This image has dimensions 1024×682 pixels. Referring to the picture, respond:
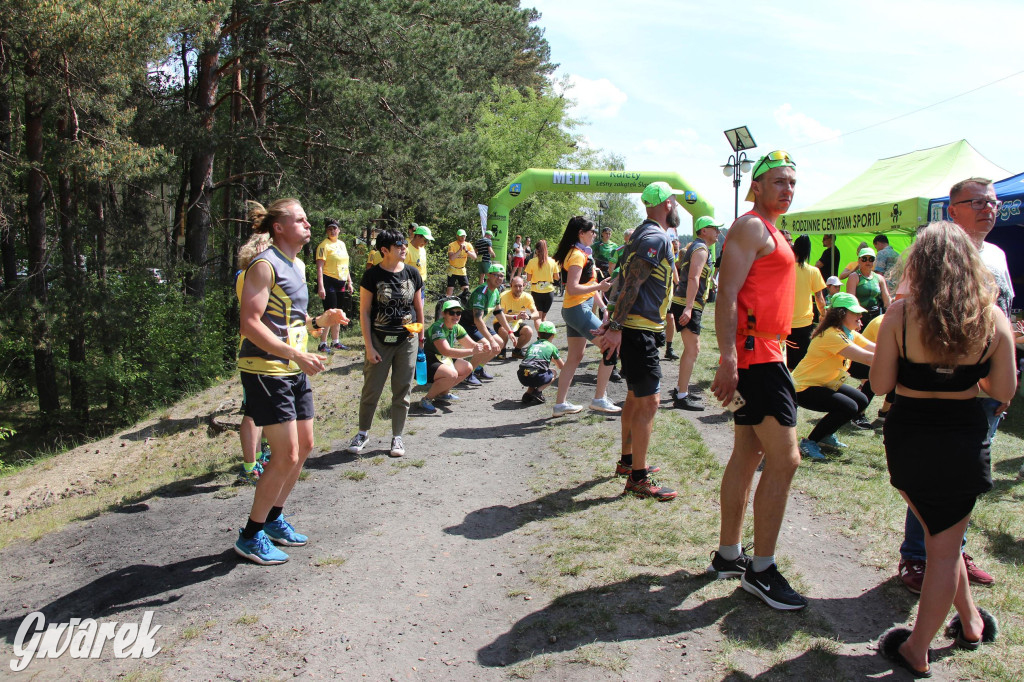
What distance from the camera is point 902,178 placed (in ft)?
42.7

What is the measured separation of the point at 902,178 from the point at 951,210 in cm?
1111

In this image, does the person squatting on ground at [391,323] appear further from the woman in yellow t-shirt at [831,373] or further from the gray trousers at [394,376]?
the woman in yellow t-shirt at [831,373]

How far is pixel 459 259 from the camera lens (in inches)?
453

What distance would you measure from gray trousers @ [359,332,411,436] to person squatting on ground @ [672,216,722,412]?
293 cm

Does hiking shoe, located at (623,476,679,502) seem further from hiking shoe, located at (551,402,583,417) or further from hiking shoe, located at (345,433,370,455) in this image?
hiking shoe, located at (345,433,370,455)

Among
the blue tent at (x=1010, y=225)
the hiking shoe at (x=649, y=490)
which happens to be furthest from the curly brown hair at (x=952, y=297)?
the blue tent at (x=1010, y=225)

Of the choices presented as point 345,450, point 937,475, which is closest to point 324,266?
point 345,450

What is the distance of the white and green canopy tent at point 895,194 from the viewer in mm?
11695

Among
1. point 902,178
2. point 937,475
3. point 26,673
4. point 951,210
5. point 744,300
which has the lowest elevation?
point 26,673

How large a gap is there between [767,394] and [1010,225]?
9.58 m

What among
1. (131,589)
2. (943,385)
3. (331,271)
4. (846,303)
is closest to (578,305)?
(846,303)

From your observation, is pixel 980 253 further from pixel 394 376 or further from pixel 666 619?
pixel 394 376

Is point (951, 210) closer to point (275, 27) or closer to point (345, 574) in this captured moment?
point (345, 574)

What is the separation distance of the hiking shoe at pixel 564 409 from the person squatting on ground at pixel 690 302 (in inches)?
48.5
